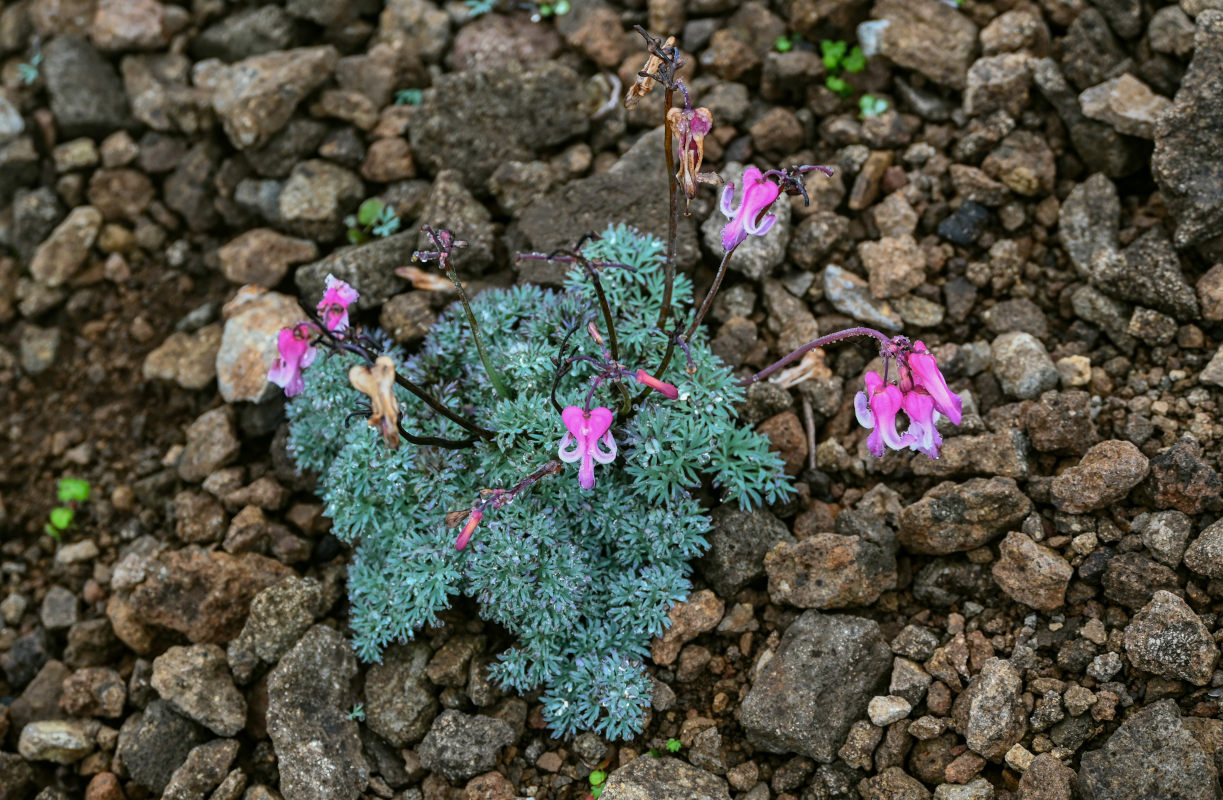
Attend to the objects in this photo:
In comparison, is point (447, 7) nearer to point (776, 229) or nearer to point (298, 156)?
point (298, 156)

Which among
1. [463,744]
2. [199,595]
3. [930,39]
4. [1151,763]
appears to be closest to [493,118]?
[930,39]

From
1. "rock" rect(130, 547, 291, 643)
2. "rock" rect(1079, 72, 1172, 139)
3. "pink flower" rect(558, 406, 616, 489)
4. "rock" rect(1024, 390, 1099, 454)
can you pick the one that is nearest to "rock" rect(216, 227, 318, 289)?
"rock" rect(130, 547, 291, 643)

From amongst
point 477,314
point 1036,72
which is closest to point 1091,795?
point 477,314

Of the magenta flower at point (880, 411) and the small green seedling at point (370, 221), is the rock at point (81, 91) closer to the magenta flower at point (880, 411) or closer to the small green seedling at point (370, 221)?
the small green seedling at point (370, 221)

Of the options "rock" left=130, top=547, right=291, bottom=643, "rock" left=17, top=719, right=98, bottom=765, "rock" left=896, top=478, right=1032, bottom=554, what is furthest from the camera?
"rock" left=130, top=547, right=291, bottom=643

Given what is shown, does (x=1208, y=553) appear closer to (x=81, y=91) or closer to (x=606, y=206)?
(x=606, y=206)

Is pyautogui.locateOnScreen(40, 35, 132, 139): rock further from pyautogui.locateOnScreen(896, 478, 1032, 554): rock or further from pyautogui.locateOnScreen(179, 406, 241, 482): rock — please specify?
pyautogui.locateOnScreen(896, 478, 1032, 554): rock
